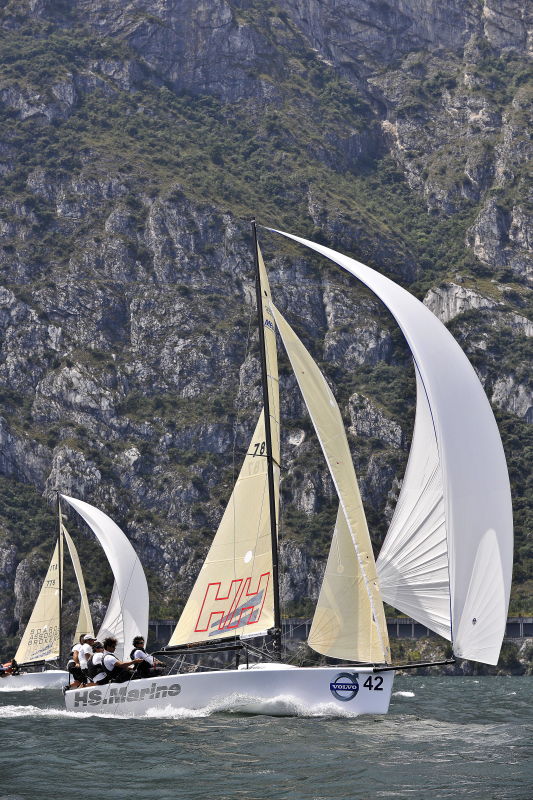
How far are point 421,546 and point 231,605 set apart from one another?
7521 millimetres

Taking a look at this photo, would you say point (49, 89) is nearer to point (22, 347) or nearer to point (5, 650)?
point (22, 347)

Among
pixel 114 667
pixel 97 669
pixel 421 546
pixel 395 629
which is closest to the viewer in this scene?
pixel 421 546

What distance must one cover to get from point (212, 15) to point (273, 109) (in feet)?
59.8

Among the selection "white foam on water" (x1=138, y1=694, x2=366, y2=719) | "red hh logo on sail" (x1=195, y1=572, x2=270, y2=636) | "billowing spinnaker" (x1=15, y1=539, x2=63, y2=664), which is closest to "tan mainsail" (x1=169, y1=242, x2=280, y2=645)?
"red hh logo on sail" (x1=195, y1=572, x2=270, y2=636)

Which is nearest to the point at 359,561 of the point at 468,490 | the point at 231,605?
the point at 468,490

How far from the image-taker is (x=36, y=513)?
122688 mm

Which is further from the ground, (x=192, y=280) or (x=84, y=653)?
(x=192, y=280)

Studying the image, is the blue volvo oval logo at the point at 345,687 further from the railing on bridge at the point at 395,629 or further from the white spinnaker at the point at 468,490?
the railing on bridge at the point at 395,629

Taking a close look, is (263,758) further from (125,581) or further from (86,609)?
(86,609)

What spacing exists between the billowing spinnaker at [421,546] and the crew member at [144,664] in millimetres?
6569

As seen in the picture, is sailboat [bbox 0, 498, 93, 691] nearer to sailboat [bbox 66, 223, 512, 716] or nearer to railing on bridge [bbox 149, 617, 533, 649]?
sailboat [bbox 66, 223, 512, 716]

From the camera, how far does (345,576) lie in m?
26.8

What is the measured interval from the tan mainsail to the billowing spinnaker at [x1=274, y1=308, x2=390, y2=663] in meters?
2.49

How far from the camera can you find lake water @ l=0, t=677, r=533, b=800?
1716 centimetres
